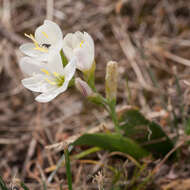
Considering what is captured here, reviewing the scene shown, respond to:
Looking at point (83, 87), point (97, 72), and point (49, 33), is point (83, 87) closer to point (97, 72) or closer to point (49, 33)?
point (49, 33)

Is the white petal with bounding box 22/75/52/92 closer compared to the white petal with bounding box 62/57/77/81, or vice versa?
the white petal with bounding box 62/57/77/81

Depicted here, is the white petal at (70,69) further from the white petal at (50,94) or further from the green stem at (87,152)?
the green stem at (87,152)

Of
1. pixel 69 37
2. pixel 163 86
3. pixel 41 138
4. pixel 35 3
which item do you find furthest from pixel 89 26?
pixel 69 37

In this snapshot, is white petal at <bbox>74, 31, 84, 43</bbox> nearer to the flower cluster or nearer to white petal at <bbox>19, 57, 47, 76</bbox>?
the flower cluster

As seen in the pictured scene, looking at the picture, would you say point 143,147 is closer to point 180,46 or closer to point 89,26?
point 180,46

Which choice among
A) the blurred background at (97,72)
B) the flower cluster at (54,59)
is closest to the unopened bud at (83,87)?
the flower cluster at (54,59)

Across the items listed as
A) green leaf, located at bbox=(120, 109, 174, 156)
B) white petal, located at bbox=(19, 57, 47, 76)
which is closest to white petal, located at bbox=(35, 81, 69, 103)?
white petal, located at bbox=(19, 57, 47, 76)

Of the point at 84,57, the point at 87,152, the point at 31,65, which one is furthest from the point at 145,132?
the point at 31,65
